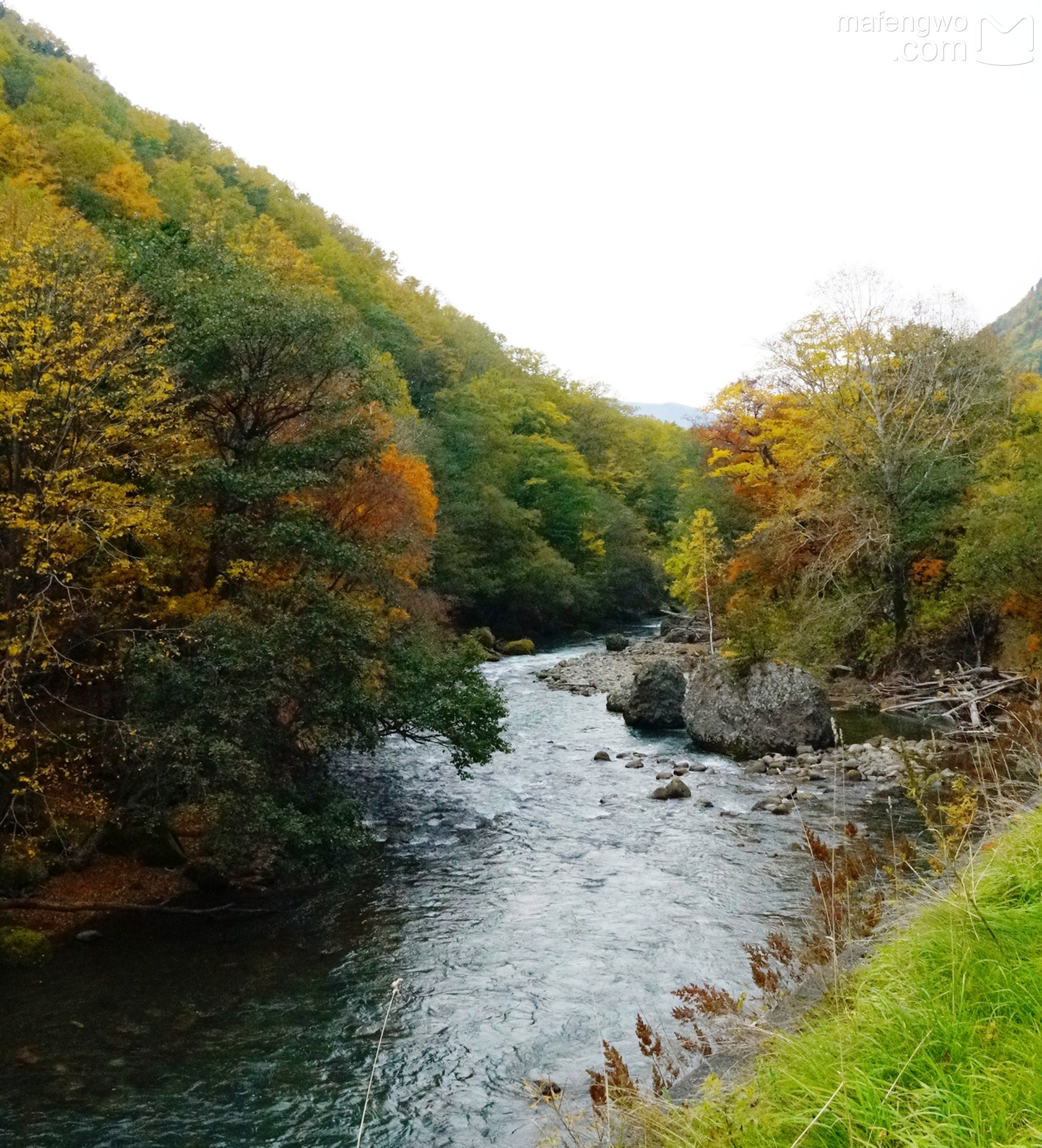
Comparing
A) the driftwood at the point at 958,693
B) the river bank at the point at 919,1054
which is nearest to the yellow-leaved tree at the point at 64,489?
the river bank at the point at 919,1054

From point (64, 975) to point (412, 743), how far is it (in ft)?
44.3

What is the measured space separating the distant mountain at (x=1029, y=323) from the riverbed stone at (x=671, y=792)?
213 feet

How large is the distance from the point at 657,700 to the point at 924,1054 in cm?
2235

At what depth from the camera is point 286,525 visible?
16.7 m

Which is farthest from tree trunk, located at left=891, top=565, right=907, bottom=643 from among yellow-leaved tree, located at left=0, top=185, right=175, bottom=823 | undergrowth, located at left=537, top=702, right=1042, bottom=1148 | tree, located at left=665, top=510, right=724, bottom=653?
undergrowth, located at left=537, top=702, right=1042, bottom=1148

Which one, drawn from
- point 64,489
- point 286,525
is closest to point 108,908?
point 64,489

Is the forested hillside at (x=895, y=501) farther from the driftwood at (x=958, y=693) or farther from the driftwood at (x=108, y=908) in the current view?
the driftwood at (x=108, y=908)

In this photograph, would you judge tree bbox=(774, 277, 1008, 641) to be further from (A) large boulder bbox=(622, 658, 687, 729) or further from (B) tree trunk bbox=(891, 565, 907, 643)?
Answer: (A) large boulder bbox=(622, 658, 687, 729)

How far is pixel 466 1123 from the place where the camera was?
796cm

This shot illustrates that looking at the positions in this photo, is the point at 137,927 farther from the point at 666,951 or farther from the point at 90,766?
the point at 666,951

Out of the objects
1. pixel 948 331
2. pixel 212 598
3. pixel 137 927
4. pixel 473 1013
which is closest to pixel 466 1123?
pixel 473 1013

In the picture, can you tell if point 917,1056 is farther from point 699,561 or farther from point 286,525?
point 699,561

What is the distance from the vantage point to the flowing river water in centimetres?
827

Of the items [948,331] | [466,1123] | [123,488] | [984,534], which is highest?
[948,331]
